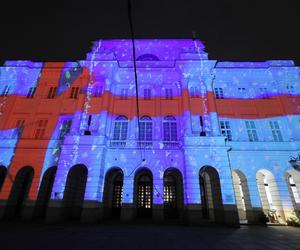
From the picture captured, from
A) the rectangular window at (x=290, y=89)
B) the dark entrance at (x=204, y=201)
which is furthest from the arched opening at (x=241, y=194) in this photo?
the rectangular window at (x=290, y=89)

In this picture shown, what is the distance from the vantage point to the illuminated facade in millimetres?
14414

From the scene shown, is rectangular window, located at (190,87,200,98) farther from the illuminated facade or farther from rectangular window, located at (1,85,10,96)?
rectangular window, located at (1,85,10,96)

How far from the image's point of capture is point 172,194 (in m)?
18.0

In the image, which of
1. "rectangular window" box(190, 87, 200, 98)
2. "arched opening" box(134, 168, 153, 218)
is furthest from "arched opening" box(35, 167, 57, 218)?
"rectangular window" box(190, 87, 200, 98)

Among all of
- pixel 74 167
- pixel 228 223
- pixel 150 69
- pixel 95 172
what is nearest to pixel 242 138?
pixel 228 223

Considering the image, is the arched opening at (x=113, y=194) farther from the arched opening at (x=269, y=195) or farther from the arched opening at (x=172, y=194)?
the arched opening at (x=269, y=195)

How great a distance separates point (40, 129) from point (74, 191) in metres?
7.60

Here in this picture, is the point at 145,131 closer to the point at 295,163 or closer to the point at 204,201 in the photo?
the point at 204,201

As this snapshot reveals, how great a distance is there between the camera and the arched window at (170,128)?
1673 cm

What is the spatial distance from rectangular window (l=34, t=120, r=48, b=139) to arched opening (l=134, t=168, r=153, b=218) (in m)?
10.9

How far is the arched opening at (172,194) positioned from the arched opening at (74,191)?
27.9 ft

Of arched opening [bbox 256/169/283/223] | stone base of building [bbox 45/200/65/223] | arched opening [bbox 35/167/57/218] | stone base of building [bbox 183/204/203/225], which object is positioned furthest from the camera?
arched opening [bbox 35/167/57/218]

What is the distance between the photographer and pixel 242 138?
17156mm

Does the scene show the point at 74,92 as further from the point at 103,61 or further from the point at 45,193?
the point at 45,193
